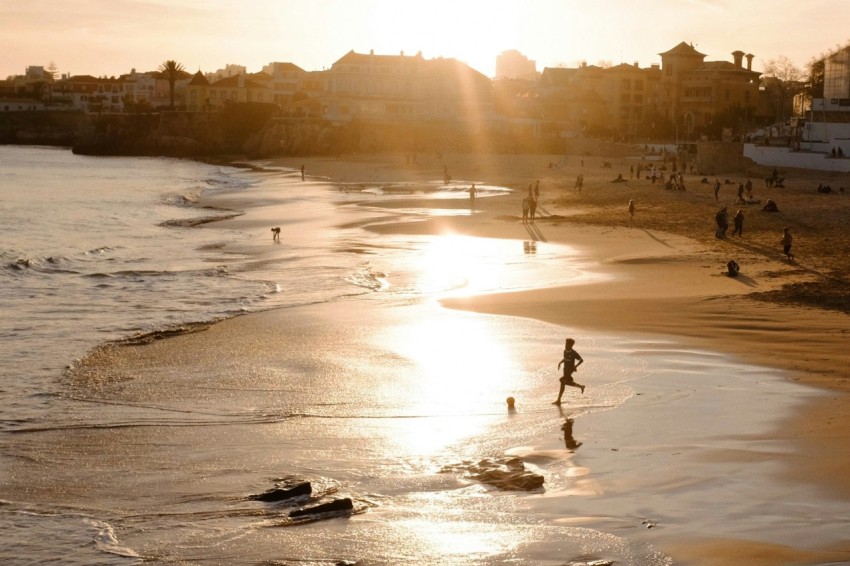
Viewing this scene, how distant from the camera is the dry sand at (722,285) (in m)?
14.0

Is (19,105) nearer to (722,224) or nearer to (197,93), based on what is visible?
(197,93)

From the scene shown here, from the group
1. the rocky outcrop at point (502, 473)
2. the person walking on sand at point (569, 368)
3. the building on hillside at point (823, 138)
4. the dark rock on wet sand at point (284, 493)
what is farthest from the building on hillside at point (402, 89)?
the dark rock on wet sand at point (284, 493)

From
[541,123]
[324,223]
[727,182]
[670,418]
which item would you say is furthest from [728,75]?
[670,418]

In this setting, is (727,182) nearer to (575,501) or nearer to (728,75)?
(575,501)

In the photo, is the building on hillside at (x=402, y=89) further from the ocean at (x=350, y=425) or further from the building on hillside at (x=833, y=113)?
the ocean at (x=350, y=425)

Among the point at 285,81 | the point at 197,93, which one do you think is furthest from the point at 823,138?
the point at 197,93

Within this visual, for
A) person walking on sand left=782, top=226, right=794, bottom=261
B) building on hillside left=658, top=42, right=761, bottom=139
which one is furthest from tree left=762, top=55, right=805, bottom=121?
person walking on sand left=782, top=226, right=794, bottom=261

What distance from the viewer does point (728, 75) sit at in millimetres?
108812

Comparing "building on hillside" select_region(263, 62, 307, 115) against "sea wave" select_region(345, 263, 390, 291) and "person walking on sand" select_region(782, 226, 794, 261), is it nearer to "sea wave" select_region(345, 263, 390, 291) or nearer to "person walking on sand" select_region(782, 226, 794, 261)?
"sea wave" select_region(345, 263, 390, 291)

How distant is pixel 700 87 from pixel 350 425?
103694 mm

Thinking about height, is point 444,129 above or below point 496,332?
above

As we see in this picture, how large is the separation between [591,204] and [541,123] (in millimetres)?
64375

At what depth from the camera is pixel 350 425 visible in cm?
1488

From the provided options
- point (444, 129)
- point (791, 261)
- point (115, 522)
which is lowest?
point (115, 522)
